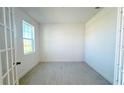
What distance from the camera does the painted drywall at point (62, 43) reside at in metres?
6.45

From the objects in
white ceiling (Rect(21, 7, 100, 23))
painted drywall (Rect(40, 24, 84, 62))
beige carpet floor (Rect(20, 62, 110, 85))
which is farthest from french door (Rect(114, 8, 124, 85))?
painted drywall (Rect(40, 24, 84, 62))

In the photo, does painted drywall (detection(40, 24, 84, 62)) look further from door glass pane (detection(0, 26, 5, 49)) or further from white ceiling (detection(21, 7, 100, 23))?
door glass pane (detection(0, 26, 5, 49))

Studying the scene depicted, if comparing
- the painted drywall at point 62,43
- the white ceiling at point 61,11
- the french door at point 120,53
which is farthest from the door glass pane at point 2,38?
the painted drywall at point 62,43

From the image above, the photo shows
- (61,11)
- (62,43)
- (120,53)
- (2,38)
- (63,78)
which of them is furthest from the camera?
(62,43)

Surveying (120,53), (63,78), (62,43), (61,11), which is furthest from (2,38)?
(62,43)

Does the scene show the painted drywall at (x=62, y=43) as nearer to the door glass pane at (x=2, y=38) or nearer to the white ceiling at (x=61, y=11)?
the white ceiling at (x=61, y=11)

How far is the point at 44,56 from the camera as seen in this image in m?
6.51

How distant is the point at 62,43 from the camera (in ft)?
21.3

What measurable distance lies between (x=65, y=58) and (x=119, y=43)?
4.69 metres

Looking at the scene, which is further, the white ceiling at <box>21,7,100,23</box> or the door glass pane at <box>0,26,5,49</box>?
the white ceiling at <box>21,7,100,23</box>

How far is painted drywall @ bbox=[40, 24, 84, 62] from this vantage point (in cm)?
645

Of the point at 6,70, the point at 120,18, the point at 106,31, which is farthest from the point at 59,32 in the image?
the point at 6,70

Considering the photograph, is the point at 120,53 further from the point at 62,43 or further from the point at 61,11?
the point at 62,43
